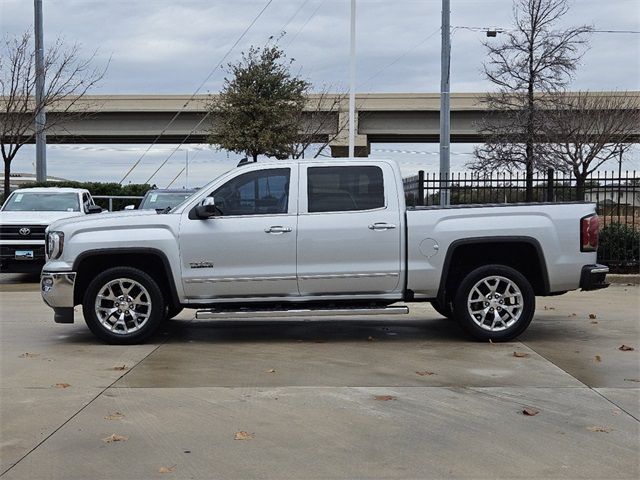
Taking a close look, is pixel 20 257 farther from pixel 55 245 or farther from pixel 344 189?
pixel 344 189

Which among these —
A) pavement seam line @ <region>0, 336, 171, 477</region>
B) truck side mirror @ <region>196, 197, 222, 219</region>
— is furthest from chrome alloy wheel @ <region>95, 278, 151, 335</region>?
truck side mirror @ <region>196, 197, 222, 219</region>

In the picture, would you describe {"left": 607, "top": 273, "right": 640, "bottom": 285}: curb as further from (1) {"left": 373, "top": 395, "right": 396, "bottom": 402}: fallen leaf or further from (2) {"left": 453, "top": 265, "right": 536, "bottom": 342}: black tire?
(1) {"left": 373, "top": 395, "right": 396, "bottom": 402}: fallen leaf

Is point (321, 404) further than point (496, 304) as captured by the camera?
No

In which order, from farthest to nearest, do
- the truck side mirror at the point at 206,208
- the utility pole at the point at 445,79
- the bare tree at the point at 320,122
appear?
the bare tree at the point at 320,122 < the utility pole at the point at 445,79 < the truck side mirror at the point at 206,208

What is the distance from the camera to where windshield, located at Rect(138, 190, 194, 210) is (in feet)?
52.4

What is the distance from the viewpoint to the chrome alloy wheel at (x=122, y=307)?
27.1ft

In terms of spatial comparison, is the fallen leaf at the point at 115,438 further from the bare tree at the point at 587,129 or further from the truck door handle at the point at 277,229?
the bare tree at the point at 587,129

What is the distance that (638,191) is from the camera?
1522 cm

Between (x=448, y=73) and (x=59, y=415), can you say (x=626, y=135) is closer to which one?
(x=448, y=73)

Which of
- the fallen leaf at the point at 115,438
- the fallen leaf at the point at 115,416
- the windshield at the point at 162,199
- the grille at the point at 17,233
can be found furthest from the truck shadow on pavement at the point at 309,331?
the windshield at the point at 162,199

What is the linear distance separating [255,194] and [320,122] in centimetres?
2778

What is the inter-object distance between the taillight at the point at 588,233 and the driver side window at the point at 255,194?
3259mm

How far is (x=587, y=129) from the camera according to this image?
3028cm

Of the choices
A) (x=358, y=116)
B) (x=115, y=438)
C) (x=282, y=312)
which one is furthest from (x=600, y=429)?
(x=358, y=116)
